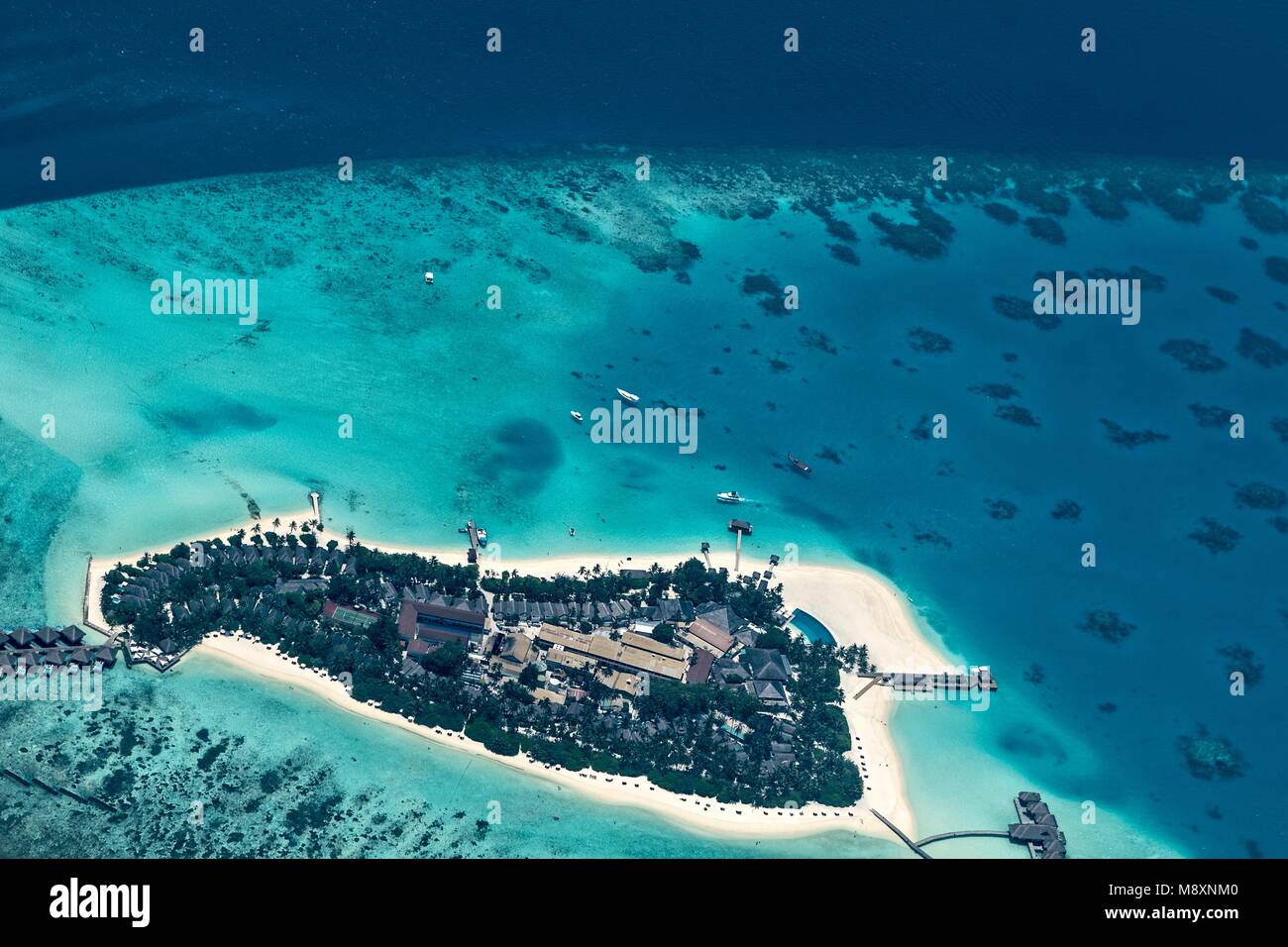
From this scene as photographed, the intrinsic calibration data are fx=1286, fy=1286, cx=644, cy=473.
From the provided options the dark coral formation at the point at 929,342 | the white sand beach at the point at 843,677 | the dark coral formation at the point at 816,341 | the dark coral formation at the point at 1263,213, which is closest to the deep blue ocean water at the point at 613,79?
the dark coral formation at the point at 1263,213

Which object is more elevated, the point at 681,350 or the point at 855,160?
the point at 855,160

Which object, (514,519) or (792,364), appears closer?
(514,519)

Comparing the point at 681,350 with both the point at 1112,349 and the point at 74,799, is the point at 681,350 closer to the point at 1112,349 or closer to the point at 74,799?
the point at 1112,349

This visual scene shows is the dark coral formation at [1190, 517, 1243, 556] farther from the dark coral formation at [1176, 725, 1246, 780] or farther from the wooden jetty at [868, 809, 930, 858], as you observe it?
the wooden jetty at [868, 809, 930, 858]

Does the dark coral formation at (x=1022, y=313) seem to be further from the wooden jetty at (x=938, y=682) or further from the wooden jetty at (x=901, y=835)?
the wooden jetty at (x=901, y=835)

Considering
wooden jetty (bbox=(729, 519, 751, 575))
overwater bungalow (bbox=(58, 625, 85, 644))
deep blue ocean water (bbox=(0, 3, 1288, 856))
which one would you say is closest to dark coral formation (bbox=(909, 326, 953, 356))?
deep blue ocean water (bbox=(0, 3, 1288, 856))

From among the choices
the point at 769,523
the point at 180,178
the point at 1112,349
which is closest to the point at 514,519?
the point at 769,523
